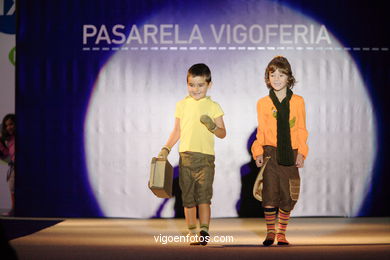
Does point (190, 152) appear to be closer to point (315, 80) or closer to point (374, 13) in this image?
point (315, 80)

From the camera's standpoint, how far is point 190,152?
485 centimetres

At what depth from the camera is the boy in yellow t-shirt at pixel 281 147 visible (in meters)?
4.77

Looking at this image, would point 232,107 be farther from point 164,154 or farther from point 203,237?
point 203,237

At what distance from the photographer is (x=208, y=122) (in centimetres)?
461

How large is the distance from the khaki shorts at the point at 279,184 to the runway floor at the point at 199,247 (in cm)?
32

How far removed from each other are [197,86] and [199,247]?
1.15 m

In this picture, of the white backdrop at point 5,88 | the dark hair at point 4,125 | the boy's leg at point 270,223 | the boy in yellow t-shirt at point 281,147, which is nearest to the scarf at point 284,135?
the boy in yellow t-shirt at point 281,147

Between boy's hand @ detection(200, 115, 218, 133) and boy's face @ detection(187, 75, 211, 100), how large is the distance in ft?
1.05

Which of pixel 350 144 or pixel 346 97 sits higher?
pixel 346 97

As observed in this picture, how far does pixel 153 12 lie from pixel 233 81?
1.15m

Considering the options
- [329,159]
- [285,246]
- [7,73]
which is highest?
[7,73]

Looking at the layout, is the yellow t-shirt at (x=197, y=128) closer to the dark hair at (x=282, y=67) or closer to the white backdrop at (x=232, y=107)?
the dark hair at (x=282, y=67)

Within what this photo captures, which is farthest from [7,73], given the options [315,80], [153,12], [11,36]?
[315,80]

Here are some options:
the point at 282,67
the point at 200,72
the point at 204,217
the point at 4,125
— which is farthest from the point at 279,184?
the point at 4,125
